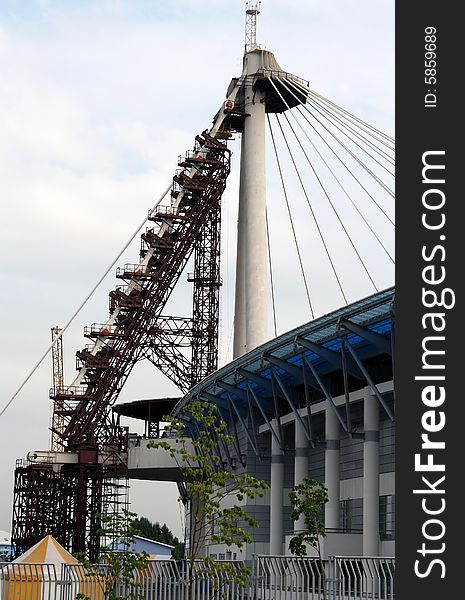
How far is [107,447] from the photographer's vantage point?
9931 cm

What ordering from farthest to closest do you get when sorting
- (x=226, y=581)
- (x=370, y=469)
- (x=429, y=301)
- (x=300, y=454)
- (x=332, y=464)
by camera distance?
(x=300, y=454) < (x=332, y=464) < (x=370, y=469) < (x=226, y=581) < (x=429, y=301)

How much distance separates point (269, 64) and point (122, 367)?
28.5 meters

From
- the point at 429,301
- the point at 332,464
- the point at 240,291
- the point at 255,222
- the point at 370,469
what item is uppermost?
the point at 255,222

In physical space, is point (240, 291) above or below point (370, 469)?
above

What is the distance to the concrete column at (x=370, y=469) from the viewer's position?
58.7m

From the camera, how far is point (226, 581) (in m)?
31.5

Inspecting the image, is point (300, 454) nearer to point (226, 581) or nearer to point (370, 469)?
point (370, 469)

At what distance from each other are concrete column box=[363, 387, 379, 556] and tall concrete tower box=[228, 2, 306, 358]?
2729cm

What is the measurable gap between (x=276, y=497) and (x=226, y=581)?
141 ft

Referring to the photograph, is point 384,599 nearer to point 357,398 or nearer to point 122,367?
point 357,398

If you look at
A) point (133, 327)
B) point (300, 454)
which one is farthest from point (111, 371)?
point (300, 454)

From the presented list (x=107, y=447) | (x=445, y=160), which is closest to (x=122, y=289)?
(x=107, y=447)

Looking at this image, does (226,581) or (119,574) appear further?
(119,574)

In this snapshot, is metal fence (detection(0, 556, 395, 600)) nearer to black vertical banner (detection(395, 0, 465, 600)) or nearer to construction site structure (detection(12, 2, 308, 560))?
black vertical banner (detection(395, 0, 465, 600))
